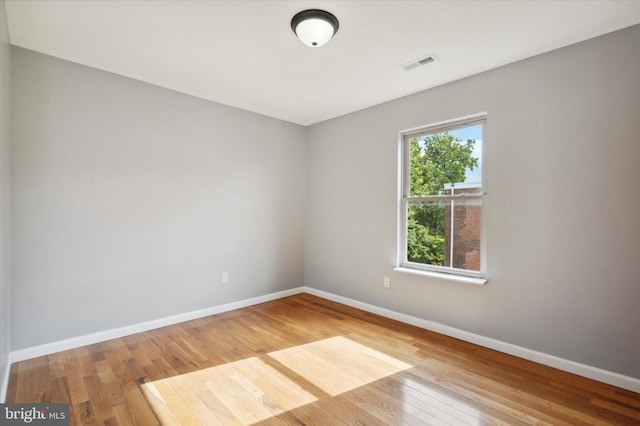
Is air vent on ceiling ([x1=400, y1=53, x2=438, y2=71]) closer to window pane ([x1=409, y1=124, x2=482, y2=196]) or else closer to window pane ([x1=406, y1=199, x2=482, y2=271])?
window pane ([x1=409, y1=124, x2=482, y2=196])

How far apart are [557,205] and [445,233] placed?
1001 millimetres

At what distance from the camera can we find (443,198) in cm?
321

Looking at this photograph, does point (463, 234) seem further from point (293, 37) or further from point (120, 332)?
point (120, 332)

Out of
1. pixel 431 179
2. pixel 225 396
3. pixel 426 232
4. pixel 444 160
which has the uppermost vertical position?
pixel 444 160

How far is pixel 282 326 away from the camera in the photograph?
3334 mm

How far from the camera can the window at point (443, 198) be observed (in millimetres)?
3002

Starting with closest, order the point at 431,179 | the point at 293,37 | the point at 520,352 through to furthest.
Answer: the point at 293,37 < the point at 520,352 < the point at 431,179

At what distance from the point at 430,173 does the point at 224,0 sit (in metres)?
2.49

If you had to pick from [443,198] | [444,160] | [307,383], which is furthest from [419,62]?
[307,383]

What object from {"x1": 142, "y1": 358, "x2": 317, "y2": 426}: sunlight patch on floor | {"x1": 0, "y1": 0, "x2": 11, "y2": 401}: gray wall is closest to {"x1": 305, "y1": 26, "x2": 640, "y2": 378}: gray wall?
{"x1": 142, "y1": 358, "x2": 317, "y2": 426}: sunlight patch on floor

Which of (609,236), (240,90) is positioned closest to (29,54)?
(240,90)

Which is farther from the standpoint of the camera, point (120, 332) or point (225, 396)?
point (120, 332)

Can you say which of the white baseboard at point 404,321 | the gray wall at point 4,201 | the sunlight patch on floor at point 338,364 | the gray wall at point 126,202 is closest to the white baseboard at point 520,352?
the white baseboard at point 404,321

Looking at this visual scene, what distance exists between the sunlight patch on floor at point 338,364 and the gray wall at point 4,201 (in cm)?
186
